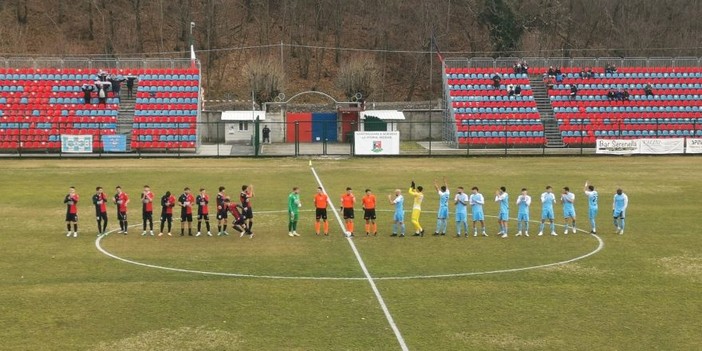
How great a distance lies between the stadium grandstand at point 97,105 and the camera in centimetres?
6184

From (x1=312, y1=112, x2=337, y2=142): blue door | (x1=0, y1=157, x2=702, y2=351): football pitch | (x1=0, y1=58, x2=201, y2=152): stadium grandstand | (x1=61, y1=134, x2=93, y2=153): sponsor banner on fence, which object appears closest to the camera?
(x1=0, y1=157, x2=702, y2=351): football pitch

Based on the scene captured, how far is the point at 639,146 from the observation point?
201 feet

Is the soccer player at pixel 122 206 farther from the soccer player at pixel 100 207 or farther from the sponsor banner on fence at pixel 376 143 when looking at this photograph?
the sponsor banner on fence at pixel 376 143

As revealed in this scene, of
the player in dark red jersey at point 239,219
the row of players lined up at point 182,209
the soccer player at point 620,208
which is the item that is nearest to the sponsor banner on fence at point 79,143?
the row of players lined up at point 182,209

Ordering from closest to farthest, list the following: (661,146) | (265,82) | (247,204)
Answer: (247,204) → (661,146) → (265,82)

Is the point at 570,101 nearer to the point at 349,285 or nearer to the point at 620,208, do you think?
the point at 620,208

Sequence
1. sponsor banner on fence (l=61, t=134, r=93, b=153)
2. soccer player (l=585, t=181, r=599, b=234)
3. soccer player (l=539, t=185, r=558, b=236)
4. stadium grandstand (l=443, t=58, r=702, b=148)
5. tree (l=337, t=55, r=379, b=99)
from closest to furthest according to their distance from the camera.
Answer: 1. soccer player (l=539, t=185, r=558, b=236)
2. soccer player (l=585, t=181, r=599, b=234)
3. sponsor banner on fence (l=61, t=134, r=93, b=153)
4. stadium grandstand (l=443, t=58, r=702, b=148)
5. tree (l=337, t=55, r=379, b=99)

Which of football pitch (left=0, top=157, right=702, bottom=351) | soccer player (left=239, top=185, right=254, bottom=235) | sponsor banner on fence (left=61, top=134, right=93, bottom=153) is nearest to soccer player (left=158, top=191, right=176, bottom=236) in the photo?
football pitch (left=0, top=157, right=702, bottom=351)

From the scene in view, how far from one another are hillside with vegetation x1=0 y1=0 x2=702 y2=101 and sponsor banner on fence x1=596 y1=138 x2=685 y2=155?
3179cm

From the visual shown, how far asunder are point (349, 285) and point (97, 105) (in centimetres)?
5010

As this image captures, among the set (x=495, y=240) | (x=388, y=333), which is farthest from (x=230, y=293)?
(x=495, y=240)

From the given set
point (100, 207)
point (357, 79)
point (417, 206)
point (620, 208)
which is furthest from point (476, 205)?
point (357, 79)

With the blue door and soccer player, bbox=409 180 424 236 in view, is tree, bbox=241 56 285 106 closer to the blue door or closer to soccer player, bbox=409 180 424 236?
the blue door

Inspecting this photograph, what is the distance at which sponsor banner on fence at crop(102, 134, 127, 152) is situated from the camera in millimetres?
60062
